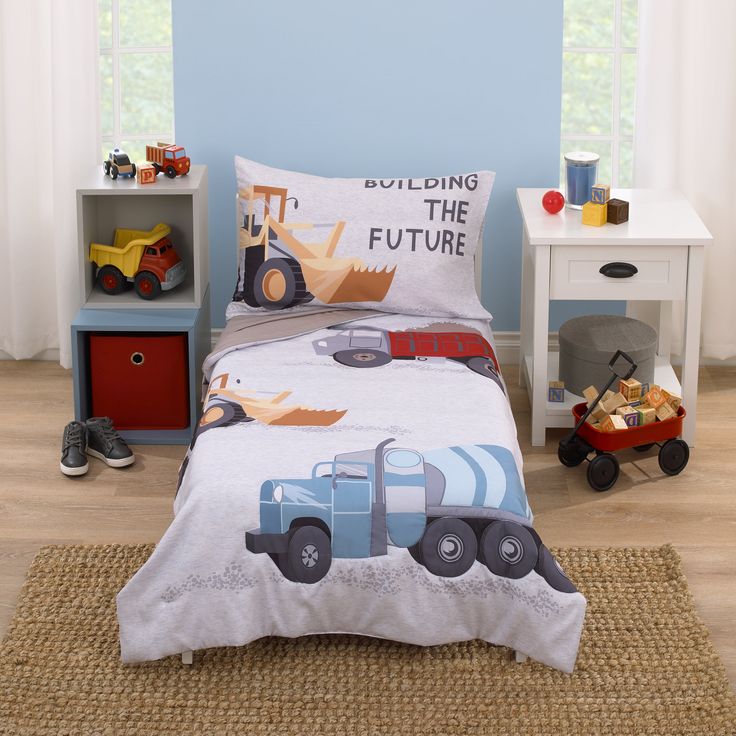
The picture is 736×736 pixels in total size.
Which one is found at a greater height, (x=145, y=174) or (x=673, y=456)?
(x=145, y=174)

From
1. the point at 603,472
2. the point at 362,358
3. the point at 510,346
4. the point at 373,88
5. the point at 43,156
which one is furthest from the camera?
the point at 510,346

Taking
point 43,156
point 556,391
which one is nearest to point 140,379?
point 43,156

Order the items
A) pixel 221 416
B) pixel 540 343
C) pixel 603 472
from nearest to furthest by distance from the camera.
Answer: pixel 221 416
pixel 603 472
pixel 540 343

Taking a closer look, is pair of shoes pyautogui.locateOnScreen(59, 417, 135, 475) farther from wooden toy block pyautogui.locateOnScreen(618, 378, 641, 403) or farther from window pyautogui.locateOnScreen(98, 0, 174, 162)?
wooden toy block pyautogui.locateOnScreen(618, 378, 641, 403)

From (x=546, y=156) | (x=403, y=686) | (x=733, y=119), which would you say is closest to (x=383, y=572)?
(x=403, y=686)

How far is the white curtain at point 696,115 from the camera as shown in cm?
376

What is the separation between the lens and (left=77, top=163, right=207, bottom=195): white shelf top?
11.4 feet

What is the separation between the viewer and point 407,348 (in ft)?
10.5

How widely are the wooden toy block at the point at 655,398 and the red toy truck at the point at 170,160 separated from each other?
151 cm

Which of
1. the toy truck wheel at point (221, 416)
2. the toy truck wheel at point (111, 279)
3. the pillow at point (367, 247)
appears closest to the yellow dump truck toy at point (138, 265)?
the toy truck wheel at point (111, 279)

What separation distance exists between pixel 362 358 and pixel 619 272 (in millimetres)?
764

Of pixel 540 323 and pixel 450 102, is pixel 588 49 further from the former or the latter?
pixel 540 323

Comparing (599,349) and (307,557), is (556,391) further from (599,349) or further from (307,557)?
(307,557)

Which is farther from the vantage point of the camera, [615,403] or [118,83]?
[118,83]
